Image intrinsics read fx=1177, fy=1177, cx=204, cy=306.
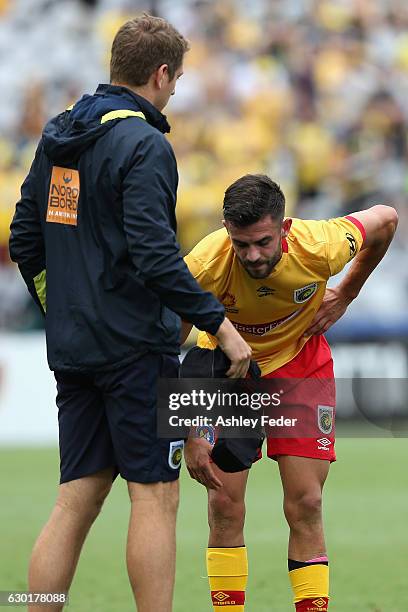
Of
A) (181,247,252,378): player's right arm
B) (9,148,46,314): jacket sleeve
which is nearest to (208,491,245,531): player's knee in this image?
(181,247,252,378): player's right arm

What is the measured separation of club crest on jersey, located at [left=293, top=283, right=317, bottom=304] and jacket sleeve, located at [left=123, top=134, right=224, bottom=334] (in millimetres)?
970

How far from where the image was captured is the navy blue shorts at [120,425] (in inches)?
165

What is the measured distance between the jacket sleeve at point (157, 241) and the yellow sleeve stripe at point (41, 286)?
66cm

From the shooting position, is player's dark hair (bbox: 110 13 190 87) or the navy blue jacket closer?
the navy blue jacket

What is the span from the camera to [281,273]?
4926 mm

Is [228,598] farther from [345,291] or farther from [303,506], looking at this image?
[345,291]

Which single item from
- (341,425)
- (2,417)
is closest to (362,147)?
(341,425)

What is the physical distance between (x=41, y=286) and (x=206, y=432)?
0.87 m

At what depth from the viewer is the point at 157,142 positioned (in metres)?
4.10

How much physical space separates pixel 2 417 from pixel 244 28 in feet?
24.2

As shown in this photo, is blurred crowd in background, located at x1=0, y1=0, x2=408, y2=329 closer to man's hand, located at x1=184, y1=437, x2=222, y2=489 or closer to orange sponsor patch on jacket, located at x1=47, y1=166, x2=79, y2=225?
man's hand, located at x1=184, y1=437, x2=222, y2=489

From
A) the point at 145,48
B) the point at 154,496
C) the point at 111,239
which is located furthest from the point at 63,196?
the point at 154,496

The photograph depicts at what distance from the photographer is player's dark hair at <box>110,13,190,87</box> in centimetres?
424

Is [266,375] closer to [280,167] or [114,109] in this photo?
[114,109]
